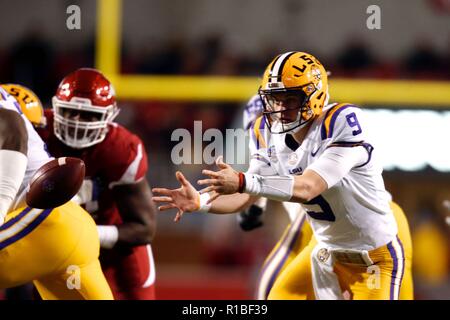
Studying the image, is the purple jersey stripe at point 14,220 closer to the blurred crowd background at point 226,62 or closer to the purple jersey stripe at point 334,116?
the purple jersey stripe at point 334,116

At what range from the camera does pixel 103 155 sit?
3574 millimetres

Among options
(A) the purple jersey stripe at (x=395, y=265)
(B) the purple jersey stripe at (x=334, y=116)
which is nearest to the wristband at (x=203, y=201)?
(B) the purple jersey stripe at (x=334, y=116)

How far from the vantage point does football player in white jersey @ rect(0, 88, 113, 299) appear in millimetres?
2947

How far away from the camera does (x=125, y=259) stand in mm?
3816

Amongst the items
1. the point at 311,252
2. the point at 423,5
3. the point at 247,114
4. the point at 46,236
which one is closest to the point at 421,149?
the point at 423,5

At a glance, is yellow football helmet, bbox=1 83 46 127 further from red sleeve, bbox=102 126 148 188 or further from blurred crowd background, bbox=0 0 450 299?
blurred crowd background, bbox=0 0 450 299

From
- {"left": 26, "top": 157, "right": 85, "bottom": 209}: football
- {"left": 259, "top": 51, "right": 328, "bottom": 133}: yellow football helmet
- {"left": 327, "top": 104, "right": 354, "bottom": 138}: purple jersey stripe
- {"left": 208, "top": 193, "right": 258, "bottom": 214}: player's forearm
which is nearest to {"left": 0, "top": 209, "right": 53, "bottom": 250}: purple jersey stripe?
{"left": 26, "top": 157, "right": 85, "bottom": 209}: football

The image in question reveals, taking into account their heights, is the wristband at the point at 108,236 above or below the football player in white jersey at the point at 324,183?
below

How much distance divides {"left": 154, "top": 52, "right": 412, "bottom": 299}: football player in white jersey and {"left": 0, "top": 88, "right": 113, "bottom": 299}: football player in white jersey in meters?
0.45

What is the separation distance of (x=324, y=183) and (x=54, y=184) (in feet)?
2.87

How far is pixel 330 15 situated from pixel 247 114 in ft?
13.4

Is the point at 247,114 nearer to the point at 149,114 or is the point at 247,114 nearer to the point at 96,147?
the point at 96,147

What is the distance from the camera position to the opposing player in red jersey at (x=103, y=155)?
3564 mm

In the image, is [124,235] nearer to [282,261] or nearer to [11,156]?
[282,261]
